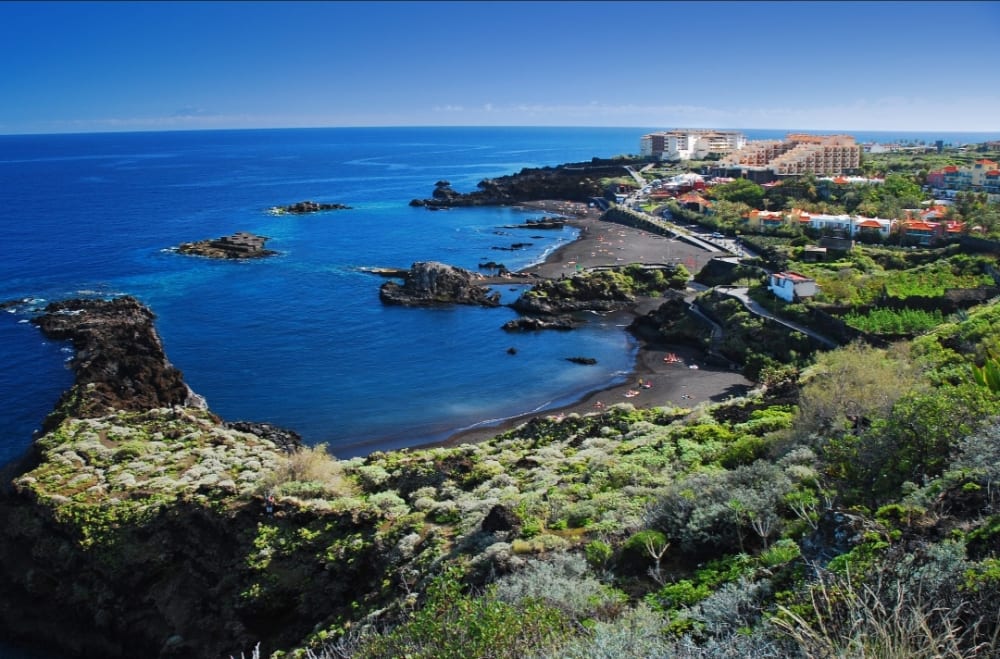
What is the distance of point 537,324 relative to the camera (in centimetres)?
5288

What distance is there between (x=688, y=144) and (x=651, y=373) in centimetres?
14038

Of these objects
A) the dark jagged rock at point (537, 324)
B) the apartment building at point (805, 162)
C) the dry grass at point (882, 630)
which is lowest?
the dark jagged rock at point (537, 324)

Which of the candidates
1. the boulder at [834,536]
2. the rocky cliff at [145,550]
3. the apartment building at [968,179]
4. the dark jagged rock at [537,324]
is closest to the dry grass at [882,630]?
the boulder at [834,536]

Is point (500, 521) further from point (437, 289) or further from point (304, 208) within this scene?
point (304, 208)

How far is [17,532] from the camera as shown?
22.6 m

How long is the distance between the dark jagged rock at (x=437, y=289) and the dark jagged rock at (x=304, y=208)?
178 feet

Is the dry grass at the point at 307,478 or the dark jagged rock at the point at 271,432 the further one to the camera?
the dark jagged rock at the point at 271,432

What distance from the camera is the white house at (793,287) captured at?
45.8 meters

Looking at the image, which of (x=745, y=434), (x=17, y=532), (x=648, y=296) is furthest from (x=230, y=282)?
(x=745, y=434)

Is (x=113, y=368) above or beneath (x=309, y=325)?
above

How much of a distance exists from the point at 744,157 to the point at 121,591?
13319 centimetres

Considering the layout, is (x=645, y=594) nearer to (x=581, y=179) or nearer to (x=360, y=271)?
(x=360, y=271)

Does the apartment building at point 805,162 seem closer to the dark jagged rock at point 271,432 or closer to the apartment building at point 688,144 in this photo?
the apartment building at point 688,144

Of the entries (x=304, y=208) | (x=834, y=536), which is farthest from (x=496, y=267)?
(x=834, y=536)
